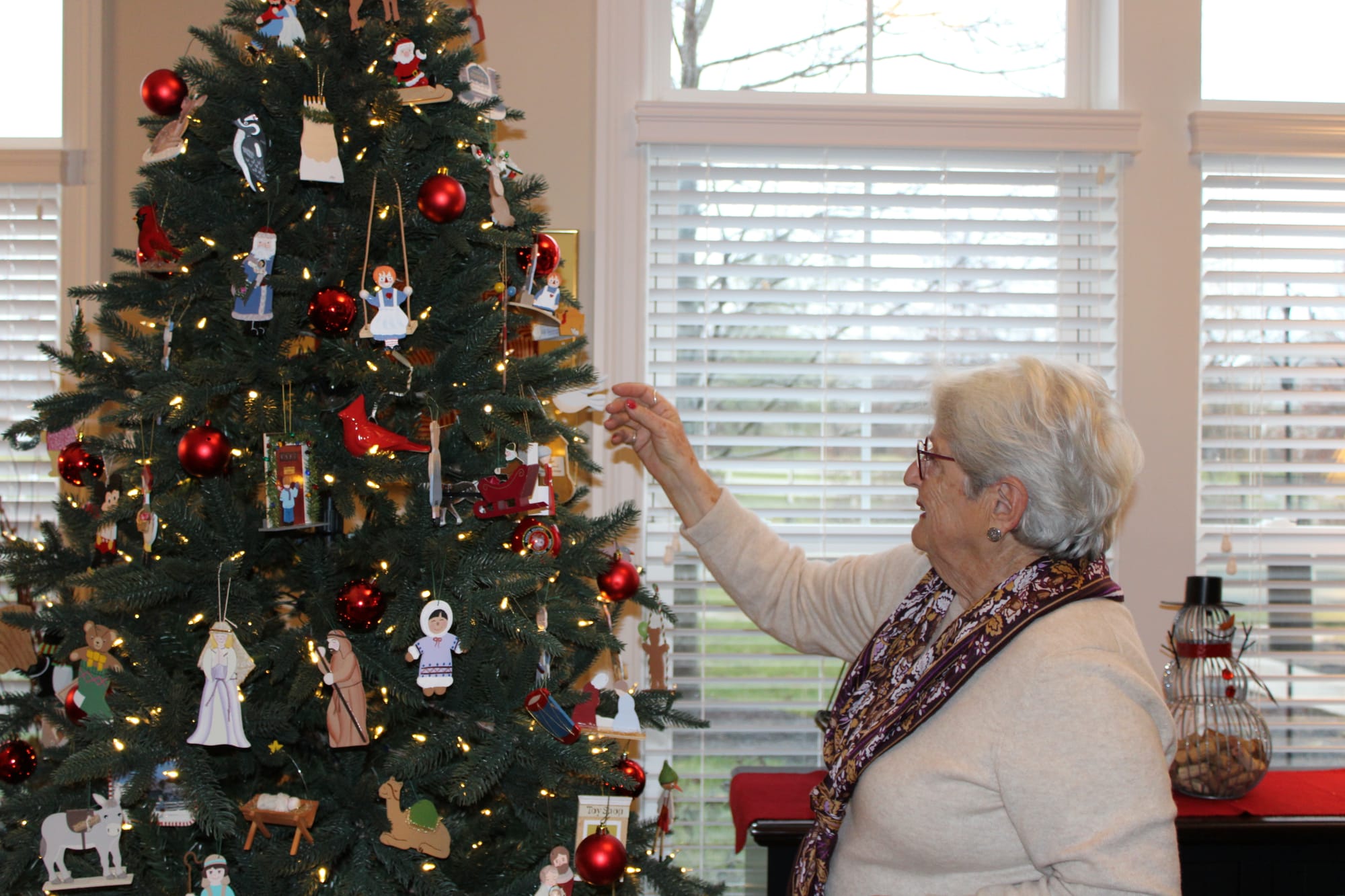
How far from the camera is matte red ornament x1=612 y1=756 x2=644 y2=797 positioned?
1476 mm

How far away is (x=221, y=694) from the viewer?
4.30 feet

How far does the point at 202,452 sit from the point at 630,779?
0.76 metres

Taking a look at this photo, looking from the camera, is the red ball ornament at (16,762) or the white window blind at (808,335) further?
the white window blind at (808,335)

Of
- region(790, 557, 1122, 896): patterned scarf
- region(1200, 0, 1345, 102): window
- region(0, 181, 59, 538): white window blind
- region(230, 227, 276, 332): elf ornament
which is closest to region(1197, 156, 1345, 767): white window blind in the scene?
region(1200, 0, 1345, 102): window

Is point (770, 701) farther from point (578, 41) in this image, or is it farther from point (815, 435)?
point (578, 41)

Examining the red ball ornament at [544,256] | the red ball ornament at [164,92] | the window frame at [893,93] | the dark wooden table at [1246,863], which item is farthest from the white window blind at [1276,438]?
the red ball ornament at [164,92]

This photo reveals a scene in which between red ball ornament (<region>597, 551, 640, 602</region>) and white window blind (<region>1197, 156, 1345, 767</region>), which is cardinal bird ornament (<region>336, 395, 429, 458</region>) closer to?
red ball ornament (<region>597, 551, 640, 602</region>)

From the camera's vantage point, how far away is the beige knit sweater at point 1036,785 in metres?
1.17

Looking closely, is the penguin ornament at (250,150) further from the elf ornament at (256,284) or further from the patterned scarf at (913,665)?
the patterned scarf at (913,665)

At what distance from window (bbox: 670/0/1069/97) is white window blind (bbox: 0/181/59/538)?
1.62 metres

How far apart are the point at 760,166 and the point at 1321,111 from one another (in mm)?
1480

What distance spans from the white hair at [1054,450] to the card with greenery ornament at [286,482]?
0.90m

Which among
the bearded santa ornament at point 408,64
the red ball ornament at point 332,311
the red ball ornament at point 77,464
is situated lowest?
the red ball ornament at point 77,464

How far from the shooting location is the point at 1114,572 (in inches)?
98.8
